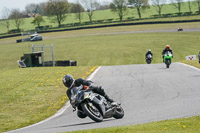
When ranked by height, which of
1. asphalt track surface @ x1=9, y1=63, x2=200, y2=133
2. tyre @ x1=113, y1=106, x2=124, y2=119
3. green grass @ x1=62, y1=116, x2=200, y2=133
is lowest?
asphalt track surface @ x1=9, y1=63, x2=200, y2=133

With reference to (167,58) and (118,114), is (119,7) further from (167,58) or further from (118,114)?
(118,114)

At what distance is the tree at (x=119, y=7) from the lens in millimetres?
130837

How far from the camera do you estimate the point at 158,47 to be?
53.7 meters

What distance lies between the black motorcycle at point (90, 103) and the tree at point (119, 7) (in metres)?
121

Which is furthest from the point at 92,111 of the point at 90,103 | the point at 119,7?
the point at 119,7

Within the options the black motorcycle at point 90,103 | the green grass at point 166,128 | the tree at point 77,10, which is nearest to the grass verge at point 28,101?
the black motorcycle at point 90,103

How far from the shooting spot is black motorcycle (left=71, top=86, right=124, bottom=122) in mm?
9391

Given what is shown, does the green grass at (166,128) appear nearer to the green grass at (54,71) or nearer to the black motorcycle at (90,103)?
the black motorcycle at (90,103)

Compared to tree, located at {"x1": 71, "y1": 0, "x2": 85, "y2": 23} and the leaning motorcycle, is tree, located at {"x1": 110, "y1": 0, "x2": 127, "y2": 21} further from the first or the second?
the leaning motorcycle

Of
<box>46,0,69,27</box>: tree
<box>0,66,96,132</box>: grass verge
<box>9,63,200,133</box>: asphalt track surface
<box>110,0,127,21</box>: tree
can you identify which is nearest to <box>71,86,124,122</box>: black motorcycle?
<box>9,63,200,133</box>: asphalt track surface

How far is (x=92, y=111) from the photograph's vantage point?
9469 mm

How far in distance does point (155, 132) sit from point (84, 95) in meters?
2.33

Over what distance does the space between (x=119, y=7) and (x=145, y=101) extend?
120 metres

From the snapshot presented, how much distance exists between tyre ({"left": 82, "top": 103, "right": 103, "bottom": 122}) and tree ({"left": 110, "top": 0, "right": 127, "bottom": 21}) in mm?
120921
